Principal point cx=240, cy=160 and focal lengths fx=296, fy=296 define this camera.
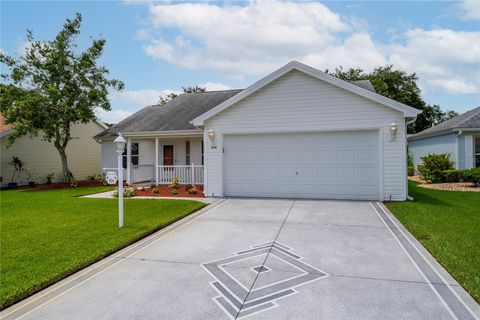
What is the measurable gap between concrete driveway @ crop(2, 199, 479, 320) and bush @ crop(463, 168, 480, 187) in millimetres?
9446

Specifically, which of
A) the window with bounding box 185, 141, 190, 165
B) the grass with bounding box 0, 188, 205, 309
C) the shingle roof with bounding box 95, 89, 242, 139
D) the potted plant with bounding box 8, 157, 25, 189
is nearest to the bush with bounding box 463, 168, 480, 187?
the grass with bounding box 0, 188, 205, 309

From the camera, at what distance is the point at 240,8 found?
34.3 feet

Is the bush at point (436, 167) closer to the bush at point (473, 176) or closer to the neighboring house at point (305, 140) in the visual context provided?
the bush at point (473, 176)

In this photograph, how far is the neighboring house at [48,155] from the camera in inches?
671

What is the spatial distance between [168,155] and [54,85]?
724 centimetres

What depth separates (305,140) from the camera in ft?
33.4

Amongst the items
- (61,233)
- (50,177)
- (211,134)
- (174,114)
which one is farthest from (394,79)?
(61,233)

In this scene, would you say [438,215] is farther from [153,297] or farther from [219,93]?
[219,93]

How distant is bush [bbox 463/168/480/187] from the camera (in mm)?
12633

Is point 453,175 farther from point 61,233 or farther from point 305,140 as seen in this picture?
point 61,233

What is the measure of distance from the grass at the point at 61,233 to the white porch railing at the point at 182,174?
3436 millimetres

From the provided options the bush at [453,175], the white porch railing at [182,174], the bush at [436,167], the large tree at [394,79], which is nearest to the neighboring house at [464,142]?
the bush at [436,167]

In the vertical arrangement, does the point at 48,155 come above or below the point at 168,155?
above

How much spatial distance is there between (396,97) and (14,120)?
37129 millimetres
